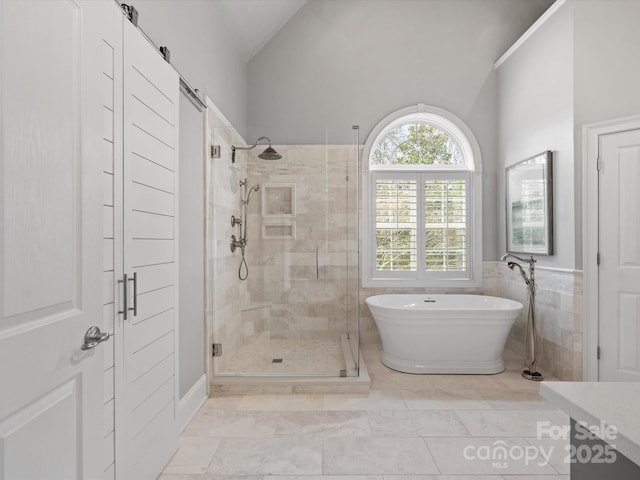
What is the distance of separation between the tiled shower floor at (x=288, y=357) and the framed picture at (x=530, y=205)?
2021 mm

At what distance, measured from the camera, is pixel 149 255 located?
5.22 ft

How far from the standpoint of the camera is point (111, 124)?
52.1 inches

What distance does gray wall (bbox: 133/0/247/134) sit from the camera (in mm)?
1857

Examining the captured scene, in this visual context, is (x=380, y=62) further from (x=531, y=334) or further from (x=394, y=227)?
(x=531, y=334)

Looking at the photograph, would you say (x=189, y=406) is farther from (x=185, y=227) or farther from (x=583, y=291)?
(x=583, y=291)

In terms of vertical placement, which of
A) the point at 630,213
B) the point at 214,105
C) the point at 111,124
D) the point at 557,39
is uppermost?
the point at 557,39

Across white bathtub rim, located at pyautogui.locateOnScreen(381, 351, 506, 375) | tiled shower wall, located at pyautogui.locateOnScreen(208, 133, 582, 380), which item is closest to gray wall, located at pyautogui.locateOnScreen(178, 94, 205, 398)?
tiled shower wall, located at pyautogui.locateOnScreen(208, 133, 582, 380)

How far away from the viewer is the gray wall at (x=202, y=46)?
1857 millimetres

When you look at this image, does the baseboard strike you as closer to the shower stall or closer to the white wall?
the shower stall

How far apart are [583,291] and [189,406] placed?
3024mm

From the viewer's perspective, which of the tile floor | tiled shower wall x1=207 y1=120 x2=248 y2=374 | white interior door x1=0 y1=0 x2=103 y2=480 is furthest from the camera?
tiled shower wall x1=207 y1=120 x2=248 y2=374

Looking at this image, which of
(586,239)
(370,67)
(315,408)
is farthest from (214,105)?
(586,239)

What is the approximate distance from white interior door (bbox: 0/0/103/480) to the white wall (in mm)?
3221

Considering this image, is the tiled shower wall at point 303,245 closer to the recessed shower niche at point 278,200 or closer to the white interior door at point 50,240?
the recessed shower niche at point 278,200
